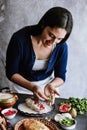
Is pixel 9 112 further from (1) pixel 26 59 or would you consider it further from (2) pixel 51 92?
(1) pixel 26 59

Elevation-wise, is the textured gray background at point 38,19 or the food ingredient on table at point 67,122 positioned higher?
the textured gray background at point 38,19

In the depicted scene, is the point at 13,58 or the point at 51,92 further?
the point at 13,58

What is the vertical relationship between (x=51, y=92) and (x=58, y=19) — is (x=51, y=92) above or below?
below

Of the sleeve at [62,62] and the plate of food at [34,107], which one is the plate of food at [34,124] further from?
the sleeve at [62,62]

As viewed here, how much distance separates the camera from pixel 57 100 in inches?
87.3

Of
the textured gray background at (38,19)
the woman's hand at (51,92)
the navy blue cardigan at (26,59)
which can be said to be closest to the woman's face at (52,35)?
the navy blue cardigan at (26,59)

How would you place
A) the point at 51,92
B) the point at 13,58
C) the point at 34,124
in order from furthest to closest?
1. the point at 13,58
2. the point at 51,92
3. the point at 34,124

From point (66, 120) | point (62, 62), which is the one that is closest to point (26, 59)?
point (62, 62)

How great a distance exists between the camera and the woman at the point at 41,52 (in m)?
2.14

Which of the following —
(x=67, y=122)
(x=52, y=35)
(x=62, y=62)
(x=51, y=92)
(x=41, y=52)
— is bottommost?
(x=67, y=122)

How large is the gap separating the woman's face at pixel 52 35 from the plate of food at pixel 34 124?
0.61m

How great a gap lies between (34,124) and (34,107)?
9.9 inches

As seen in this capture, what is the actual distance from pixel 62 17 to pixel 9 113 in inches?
30.8

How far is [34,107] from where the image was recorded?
204 cm
